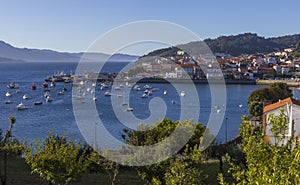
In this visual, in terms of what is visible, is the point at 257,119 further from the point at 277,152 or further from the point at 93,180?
the point at 277,152

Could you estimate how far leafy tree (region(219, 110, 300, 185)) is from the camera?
2.36 m

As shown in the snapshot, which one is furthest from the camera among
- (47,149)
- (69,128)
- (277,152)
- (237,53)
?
(237,53)

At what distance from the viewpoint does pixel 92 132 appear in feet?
63.5

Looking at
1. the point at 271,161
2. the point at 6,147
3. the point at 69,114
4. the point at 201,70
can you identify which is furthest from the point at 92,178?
the point at 201,70

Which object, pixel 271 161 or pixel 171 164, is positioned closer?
pixel 271 161

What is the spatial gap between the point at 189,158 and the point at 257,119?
15.0 m

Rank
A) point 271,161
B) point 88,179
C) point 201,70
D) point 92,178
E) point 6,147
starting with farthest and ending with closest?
1. point 201,70
2. point 92,178
3. point 88,179
4. point 6,147
5. point 271,161

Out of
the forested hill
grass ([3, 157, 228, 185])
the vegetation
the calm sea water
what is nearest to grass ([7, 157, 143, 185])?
grass ([3, 157, 228, 185])

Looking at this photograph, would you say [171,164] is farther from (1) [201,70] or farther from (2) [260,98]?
(1) [201,70]

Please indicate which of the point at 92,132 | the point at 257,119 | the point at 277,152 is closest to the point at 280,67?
the point at 257,119

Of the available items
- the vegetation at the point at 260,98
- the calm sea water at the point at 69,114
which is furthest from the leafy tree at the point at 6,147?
the vegetation at the point at 260,98

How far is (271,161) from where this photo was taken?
2812mm

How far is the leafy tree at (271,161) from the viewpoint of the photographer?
2355 millimetres

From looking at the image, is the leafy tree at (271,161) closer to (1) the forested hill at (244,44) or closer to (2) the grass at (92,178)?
(2) the grass at (92,178)
